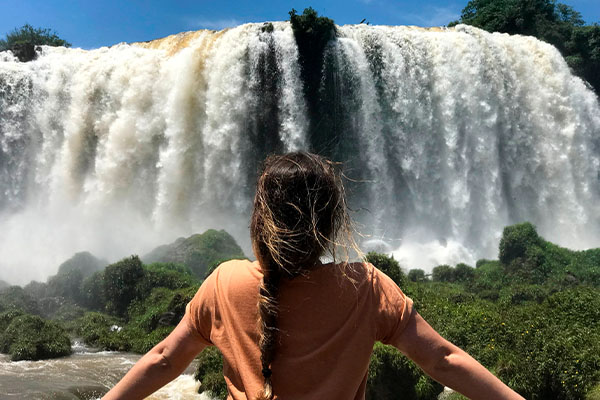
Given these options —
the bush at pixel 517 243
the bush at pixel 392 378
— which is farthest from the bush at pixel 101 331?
the bush at pixel 517 243

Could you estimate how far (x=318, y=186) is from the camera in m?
1.39

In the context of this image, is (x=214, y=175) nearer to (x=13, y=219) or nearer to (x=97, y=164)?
(x=97, y=164)

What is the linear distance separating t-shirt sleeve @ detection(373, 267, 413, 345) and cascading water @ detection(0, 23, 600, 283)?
19761mm

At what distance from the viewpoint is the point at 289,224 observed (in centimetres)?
138

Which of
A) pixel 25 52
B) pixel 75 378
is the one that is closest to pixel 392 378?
pixel 75 378

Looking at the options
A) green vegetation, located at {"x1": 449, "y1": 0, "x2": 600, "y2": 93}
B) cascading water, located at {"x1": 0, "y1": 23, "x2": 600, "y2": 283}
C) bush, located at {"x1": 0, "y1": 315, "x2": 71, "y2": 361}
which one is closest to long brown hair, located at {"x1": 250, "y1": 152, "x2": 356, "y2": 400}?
bush, located at {"x1": 0, "y1": 315, "x2": 71, "y2": 361}

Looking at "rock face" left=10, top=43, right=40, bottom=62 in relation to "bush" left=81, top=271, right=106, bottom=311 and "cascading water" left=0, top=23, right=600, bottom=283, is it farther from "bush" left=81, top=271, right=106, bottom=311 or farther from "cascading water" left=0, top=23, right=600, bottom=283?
"bush" left=81, top=271, right=106, bottom=311

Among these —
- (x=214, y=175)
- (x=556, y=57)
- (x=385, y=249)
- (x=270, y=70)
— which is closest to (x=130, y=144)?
(x=214, y=175)

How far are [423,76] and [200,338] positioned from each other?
71.4 feet

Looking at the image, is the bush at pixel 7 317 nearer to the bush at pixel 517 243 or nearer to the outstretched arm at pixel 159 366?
the outstretched arm at pixel 159 366

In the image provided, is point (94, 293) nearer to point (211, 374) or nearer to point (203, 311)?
point (211, 374)

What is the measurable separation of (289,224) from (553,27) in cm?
3201

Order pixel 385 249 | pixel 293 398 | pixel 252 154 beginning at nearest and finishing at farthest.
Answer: pixel 293 398
pixel 385 249
pixel 252 154

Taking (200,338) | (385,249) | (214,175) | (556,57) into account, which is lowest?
(200,338)
